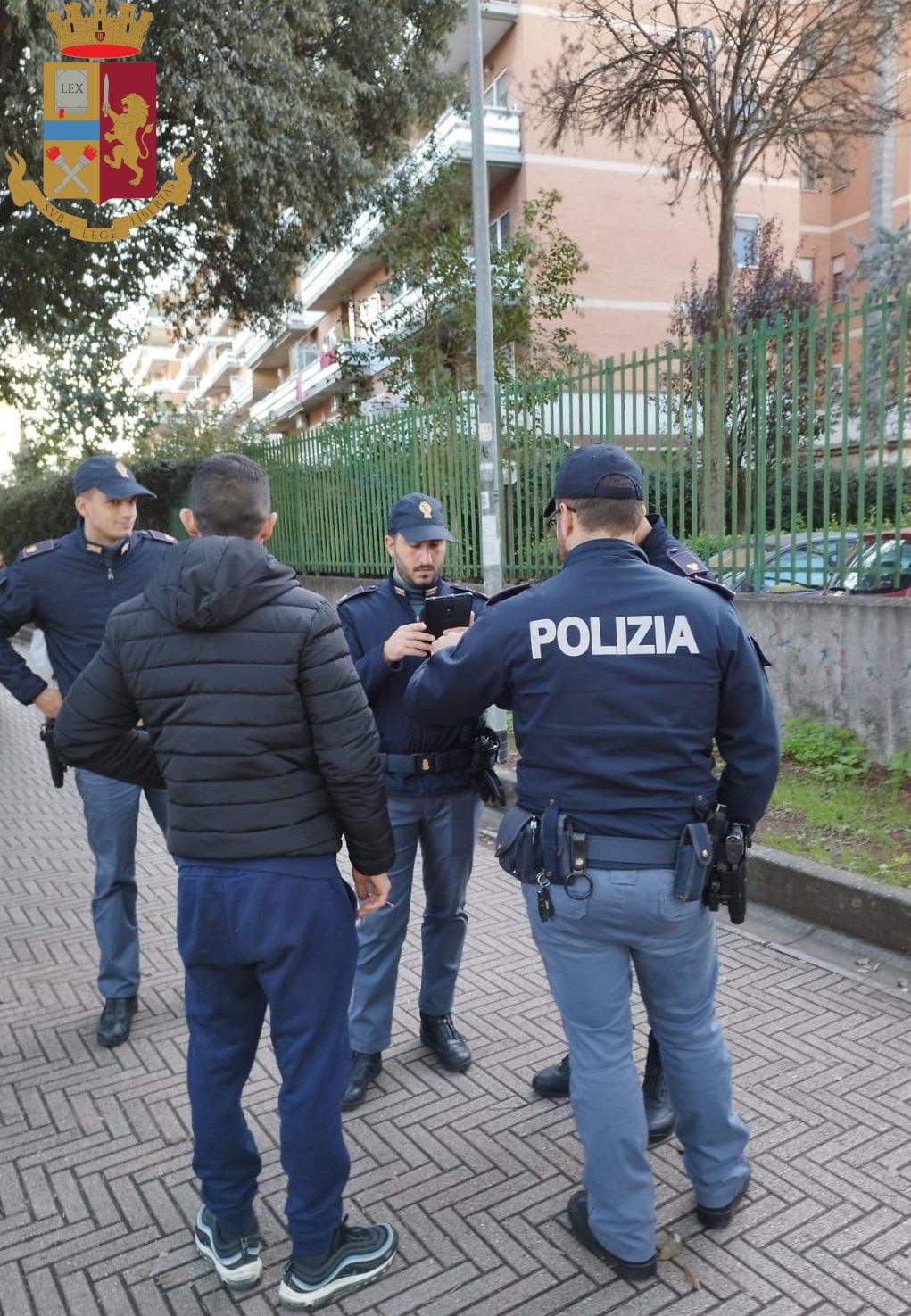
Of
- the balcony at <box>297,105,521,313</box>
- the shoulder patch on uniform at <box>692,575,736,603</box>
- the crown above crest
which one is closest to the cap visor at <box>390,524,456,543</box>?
the shoulder patch on uniform at <box>692,575,736,603</box>

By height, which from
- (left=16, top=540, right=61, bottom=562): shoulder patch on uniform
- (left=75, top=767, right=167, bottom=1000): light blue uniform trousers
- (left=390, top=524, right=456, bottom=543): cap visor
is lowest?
(left=75, top=767, right=167, bottom=1000): light blue uniform trousers

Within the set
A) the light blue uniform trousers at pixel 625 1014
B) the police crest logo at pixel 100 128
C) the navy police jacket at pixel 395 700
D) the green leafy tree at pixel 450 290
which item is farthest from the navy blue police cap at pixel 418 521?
the green leafy tree at pixel 450 290

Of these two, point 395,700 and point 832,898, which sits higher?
point 395,700

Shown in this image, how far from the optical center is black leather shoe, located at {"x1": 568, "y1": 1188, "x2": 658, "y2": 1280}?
244 cm

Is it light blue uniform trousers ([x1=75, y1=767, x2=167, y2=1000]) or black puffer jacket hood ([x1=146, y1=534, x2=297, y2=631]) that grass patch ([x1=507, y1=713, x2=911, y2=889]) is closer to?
light blue uniform trousers ([x1=75, y1=767, x2=167, y2=1000])

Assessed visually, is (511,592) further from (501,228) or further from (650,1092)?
(501,228)

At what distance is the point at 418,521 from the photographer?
331 centimetres

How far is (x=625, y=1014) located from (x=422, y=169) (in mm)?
15719

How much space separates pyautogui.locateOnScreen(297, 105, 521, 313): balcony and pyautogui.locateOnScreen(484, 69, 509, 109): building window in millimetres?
430

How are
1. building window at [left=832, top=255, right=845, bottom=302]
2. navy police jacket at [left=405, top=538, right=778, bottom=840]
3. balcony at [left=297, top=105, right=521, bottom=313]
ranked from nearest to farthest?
1. navy police jacket at [left=405, top=538, right=778, bottom=840]
2. balcony at [left=297, top=105, right=521, bottom=313]
3. building window at [left=832, top=255, right=845, bottom=302]

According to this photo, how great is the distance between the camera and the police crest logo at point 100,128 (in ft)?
30.4

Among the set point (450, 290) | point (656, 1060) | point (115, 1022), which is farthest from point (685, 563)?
point (450, 290)

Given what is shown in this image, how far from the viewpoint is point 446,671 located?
2.51m

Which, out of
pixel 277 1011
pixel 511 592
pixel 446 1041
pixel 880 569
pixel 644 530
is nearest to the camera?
pixel 277 1011
